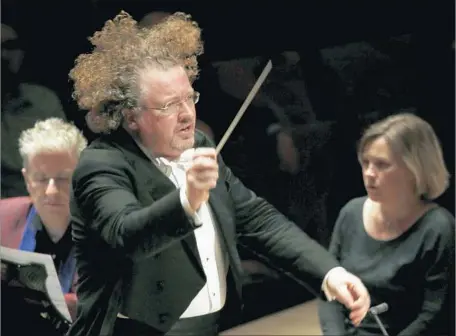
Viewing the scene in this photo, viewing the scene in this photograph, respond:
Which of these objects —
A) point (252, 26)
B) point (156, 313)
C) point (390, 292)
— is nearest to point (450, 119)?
point (390, 292)

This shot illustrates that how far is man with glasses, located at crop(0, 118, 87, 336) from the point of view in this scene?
4.49ft

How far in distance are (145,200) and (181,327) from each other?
208 millimetres

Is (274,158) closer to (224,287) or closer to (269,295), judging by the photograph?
(269,295)

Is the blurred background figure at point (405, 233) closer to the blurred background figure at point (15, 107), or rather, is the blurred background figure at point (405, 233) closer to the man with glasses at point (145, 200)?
the man with glasses at point (145, 200)

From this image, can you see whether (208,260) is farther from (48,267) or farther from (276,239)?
(48,267)

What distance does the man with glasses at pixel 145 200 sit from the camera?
114 cm

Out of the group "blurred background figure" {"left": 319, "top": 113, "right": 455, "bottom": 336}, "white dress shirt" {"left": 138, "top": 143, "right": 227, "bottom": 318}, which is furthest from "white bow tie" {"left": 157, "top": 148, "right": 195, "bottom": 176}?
"blurred background figure" {"left": 319, "top": 113, "right": 455, "bottom": 336}

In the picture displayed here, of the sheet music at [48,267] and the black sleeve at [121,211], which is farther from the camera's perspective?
the sheet music at [48,267]

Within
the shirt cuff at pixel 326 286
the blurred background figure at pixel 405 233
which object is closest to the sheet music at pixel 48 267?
the shirt cuff at pixel 326 286

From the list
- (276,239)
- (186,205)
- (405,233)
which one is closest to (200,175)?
(186,205)

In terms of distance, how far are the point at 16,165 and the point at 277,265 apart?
0.55 metres

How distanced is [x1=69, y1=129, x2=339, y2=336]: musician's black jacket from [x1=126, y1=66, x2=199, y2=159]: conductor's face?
Answer: 0.04 meters

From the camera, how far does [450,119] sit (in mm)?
1808

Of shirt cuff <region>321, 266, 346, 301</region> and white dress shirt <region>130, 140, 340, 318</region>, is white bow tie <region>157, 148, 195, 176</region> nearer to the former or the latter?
white dress shirt <region>130, 140, 340, 318</region>
